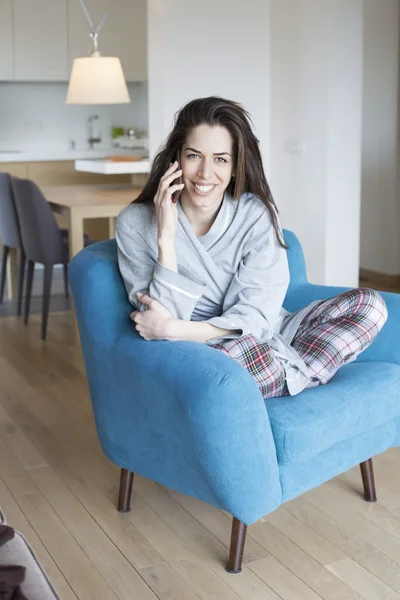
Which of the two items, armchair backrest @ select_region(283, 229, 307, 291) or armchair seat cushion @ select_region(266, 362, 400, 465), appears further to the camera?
armchair backrest @ select_region(283, 229, 307, 291)

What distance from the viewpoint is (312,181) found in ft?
15.5

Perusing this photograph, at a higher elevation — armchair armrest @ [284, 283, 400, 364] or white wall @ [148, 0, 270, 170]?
white wall @ [148, 0, 270, 170]

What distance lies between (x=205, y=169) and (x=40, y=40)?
4.82 metres

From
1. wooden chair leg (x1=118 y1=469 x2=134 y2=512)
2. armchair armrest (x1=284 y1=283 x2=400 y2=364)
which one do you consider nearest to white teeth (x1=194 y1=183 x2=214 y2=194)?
armchair armrest (x1=284 y1=283 x2=400 y2=364)

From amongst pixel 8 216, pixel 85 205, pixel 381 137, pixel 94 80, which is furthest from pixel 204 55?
pixel 381 137

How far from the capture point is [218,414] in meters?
1.86

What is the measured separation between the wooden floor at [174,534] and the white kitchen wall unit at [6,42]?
4.15 meters

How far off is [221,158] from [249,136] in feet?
0.32

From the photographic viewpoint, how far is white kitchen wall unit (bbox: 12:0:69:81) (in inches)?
255

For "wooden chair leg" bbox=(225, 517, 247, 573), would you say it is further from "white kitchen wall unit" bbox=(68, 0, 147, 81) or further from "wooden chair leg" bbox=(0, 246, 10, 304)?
"white kitchen wall unit" bbox=(68, 0, 147, 81)

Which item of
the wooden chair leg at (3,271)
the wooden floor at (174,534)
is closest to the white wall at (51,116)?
the wooden chair leg at (3,271)

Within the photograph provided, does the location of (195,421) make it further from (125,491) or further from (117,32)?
(117,32)

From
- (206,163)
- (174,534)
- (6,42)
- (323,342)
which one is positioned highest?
(6,42)

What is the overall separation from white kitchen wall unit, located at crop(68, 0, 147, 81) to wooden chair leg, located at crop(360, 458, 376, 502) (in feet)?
16.6
